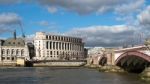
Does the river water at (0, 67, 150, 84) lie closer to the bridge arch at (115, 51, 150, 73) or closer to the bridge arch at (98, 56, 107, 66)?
the bridge arch at (115, 51, 150, 73)

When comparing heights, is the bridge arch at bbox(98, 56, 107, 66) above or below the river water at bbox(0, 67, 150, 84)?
above

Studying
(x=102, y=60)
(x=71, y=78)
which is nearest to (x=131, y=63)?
(x=71, y=78)

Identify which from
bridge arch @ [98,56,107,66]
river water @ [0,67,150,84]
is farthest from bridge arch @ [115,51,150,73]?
bridge arch @ [98,56,107,66]

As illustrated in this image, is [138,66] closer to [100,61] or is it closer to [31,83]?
[31,83]

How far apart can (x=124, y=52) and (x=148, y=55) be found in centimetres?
1896

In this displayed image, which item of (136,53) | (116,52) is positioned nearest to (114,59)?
(116,52)

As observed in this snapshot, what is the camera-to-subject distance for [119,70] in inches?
4092

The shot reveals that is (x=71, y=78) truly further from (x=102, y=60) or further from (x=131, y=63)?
(x=102, y=60)

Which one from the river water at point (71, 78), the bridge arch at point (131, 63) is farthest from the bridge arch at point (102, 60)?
the river water at point (71, 78)

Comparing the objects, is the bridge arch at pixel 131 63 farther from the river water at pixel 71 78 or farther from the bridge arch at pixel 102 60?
the bridge arch at pixel 102 60

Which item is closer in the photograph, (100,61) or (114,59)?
(114,59)

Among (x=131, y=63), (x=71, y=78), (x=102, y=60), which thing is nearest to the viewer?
(x=71, y=78)

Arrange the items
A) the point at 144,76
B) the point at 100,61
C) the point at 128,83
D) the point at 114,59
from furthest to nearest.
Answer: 1. the point at 100,61
2. the point at 114,59
3. the point at 144,76
4. the point at 128,83

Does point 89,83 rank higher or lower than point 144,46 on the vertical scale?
lower
